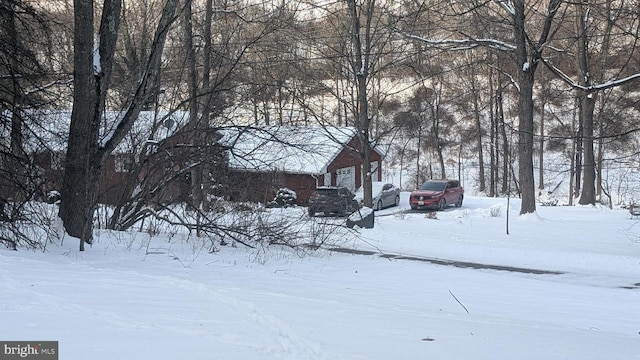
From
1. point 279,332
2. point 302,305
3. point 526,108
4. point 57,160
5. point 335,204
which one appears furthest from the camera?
point 526,108

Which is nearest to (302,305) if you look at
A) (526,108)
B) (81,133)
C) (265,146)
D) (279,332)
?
(279,332)

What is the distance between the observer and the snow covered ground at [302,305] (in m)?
4.53

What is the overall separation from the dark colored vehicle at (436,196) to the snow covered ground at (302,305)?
64.8 ft

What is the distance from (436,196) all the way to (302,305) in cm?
2890

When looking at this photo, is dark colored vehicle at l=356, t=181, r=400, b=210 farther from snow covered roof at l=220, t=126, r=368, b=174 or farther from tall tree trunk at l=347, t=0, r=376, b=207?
snow covered roof at l=220, t=126, r=368, b=174

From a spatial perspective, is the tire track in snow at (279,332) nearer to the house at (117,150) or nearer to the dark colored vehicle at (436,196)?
the house at (117,150)

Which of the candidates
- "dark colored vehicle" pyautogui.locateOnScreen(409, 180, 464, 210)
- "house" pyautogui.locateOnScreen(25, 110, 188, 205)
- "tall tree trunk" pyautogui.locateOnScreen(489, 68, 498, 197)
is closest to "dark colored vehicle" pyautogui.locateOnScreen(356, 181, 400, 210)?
"dark colored vehicle" pyautogui.locateOnScreen(409, 180, 464, 210)

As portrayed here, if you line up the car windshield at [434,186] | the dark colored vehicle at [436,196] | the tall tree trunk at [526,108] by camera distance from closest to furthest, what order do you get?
the tall tree trunk at [526,108] → the dark colored vehicle at [436,196] → the car windshield at [434,186]

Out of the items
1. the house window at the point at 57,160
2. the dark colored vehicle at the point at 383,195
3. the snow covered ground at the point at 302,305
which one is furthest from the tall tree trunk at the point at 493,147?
the house window at the point at 57,160

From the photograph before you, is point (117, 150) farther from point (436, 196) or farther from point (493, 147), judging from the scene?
point (493, 147)

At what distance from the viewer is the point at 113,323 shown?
478cm

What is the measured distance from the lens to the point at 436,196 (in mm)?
34375

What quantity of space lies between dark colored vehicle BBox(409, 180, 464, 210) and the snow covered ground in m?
19.8

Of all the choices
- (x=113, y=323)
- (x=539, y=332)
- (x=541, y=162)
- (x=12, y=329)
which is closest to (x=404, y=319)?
(x=539, y=332)
